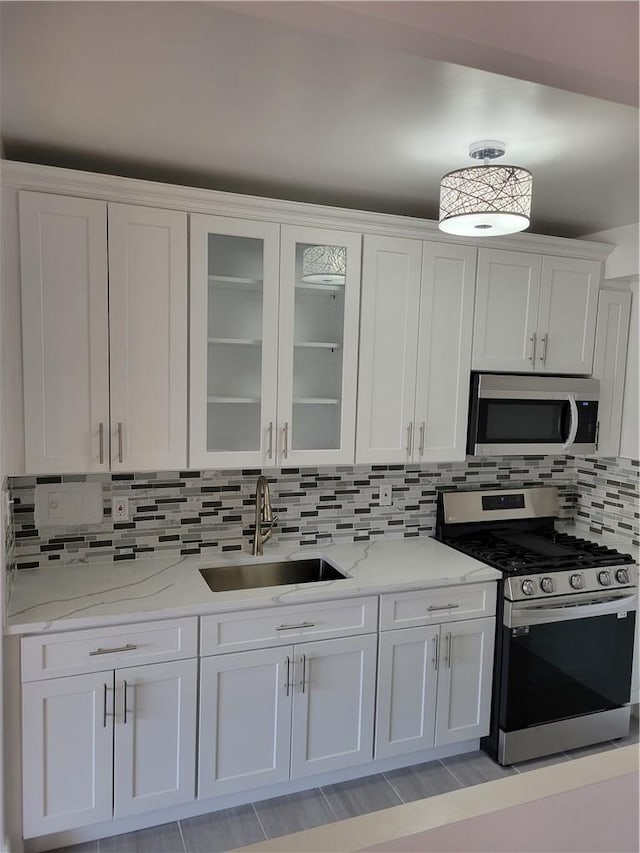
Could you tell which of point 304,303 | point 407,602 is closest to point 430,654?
point 407,602

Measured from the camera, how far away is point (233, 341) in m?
2.52

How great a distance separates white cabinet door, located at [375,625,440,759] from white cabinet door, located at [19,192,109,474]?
141cm

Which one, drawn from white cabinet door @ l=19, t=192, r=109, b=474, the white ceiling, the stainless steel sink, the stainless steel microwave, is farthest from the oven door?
white cabinet door @ l=19, t=192, r=109, b=474

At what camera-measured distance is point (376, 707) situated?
259cm

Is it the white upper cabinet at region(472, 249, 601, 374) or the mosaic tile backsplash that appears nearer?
the mosaic tile backsplash

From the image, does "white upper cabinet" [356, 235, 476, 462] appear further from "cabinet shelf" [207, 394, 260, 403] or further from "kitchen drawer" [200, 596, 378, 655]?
"kitchen drawer" [200, 596, 378, 655]

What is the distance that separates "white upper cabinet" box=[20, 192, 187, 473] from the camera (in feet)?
7.23

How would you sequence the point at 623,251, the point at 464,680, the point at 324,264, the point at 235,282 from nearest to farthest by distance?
1. the point at 235,282
2. the point at 324,264
3. the point at 464,680
4. the point at 623,251

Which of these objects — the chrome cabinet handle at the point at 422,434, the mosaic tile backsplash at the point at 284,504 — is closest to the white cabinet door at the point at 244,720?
the mosaic tile backsplash at the point at 284,504

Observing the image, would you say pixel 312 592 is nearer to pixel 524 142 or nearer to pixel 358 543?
pixel 358 543

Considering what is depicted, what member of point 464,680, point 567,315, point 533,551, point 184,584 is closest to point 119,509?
point 184,584

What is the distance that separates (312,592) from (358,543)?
28.2 inches

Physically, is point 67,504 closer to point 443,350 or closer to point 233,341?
point 233,341

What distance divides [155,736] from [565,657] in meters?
1.79
